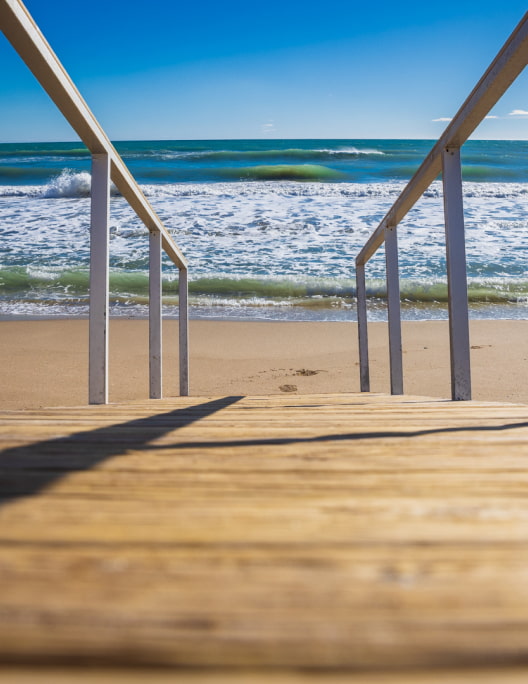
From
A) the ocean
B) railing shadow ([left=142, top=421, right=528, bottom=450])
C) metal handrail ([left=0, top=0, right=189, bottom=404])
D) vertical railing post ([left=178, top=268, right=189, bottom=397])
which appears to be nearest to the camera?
railing shadow ([left=142, top=421, right=528, bottom=450])

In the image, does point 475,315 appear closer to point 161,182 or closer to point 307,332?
point 307,332

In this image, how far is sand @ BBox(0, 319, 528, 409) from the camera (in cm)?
328

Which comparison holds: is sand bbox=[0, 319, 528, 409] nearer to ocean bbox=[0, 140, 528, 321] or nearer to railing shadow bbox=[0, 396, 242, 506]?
ocean bbox=[0, 140, 528, 321]

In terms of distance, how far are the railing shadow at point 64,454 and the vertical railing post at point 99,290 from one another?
50 centimetres

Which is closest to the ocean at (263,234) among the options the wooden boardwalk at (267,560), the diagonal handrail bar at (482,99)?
the diagonal handrail bar at (482,99)

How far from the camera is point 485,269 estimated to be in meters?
7.61

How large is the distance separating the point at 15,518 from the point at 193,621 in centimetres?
26

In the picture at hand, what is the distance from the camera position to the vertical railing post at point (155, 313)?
2.20 meters

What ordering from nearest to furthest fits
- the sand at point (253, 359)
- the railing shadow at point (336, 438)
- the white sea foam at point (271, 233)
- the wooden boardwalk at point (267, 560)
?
the wooden boardwalk at point (267, 560)
the railing shadow at point (336, 438)
the sand at point (253, 359)
the white sea foam at point (271, 233)

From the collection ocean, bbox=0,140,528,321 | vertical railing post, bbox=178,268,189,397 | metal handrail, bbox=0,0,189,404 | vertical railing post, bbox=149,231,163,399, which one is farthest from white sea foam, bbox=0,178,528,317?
metal handrail, bbox=0,0,189,404

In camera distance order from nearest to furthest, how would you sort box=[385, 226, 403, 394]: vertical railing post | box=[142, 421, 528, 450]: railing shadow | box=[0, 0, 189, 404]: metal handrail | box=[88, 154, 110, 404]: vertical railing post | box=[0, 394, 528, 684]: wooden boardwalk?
box=[0, 394, 528, 684]: wooden boardwalk, box=[142, 421, 528, 450]: railing shadow, box=[0, 0, 189, 404]: metal handrail, box=[88, 154, 110, 404]: vertical railing post, box=[385, 226, 403, 394]: vertical railing post

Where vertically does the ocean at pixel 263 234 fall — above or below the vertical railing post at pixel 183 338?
above

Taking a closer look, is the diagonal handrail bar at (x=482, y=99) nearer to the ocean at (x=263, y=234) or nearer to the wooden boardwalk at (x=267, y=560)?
the wooden boardwalk at (x=267, y=560)

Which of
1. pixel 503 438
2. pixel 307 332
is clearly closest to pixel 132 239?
pixel 307 332
